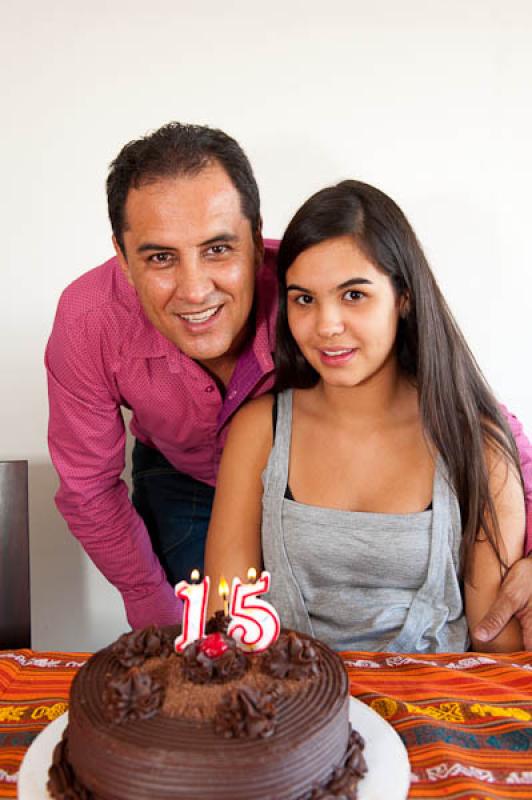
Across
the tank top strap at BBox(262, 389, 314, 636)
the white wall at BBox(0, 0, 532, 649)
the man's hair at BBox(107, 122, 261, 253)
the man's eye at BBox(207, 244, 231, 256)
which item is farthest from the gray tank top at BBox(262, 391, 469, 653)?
the white wall at BBox(0, 0, 532, 649)

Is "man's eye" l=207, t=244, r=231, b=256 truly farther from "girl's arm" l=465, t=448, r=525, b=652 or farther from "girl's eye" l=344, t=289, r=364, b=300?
"girl's arm" l=465, t=448, r=525, b=652

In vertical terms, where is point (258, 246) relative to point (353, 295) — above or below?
above

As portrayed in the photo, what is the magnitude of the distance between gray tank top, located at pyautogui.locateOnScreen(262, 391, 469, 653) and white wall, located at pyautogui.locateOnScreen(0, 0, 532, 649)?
1106 mm

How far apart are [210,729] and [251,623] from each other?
19 cm

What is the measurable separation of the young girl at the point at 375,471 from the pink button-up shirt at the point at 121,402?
0.21 metres

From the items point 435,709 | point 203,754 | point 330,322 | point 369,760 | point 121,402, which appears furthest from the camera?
point 121,402

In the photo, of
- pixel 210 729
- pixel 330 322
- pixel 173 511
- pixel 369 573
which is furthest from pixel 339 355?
pixel 173 511

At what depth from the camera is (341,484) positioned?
1.67 m

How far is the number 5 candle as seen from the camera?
1.11 metres

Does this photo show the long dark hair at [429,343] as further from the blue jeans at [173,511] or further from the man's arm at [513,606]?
the blue jeans at [173,511]

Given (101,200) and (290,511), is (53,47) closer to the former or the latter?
(101,200)

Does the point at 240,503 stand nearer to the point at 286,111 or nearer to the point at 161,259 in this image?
the point at 161,259

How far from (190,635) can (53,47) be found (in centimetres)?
191

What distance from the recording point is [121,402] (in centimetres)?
207
